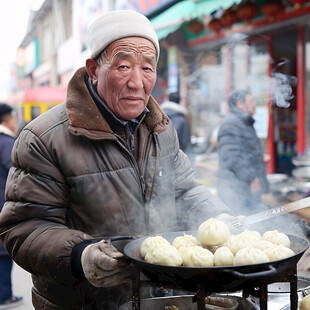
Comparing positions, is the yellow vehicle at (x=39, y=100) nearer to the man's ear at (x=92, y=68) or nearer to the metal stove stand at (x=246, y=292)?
the man's ear at (x=92, y=68)

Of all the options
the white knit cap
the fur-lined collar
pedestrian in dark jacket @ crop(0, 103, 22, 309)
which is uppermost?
the white knit cap

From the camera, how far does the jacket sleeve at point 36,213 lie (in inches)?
72.7

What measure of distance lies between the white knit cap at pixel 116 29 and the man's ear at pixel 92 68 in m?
0.04

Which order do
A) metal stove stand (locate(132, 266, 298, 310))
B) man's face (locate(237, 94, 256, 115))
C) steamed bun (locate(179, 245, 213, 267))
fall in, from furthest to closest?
1. man's face (locate(237, 94, 256, 115))
2. steamed bun (locate(179, 245, 213, 267))
3. metal stove stand (locate(132, 266, 298, 310))

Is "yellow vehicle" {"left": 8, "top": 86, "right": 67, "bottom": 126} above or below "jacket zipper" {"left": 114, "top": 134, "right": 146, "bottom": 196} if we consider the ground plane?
above

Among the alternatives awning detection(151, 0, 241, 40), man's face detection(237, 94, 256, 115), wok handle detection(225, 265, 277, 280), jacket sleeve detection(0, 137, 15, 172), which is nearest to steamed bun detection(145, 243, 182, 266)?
wok handle detection(225, 265, 277, 280)

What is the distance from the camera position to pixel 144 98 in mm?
2090

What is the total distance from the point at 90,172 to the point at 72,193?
126 millimetres

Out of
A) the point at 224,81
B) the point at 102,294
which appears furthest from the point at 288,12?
the point at 102,294

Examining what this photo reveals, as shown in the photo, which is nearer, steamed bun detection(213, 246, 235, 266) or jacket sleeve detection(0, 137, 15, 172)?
steamed bun detection(213, 246, 235, 266)

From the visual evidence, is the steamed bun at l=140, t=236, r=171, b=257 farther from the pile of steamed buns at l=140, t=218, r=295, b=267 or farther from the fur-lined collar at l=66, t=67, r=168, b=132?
the fur-lined collar at l=66, t=67, r=168, b=132

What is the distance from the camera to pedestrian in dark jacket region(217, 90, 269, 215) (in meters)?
5.34

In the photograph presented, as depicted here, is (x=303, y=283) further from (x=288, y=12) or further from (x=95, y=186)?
(x=288, y=12)

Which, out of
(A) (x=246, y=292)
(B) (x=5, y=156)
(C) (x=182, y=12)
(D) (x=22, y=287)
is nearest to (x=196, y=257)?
(A) (x=246, y=292)
